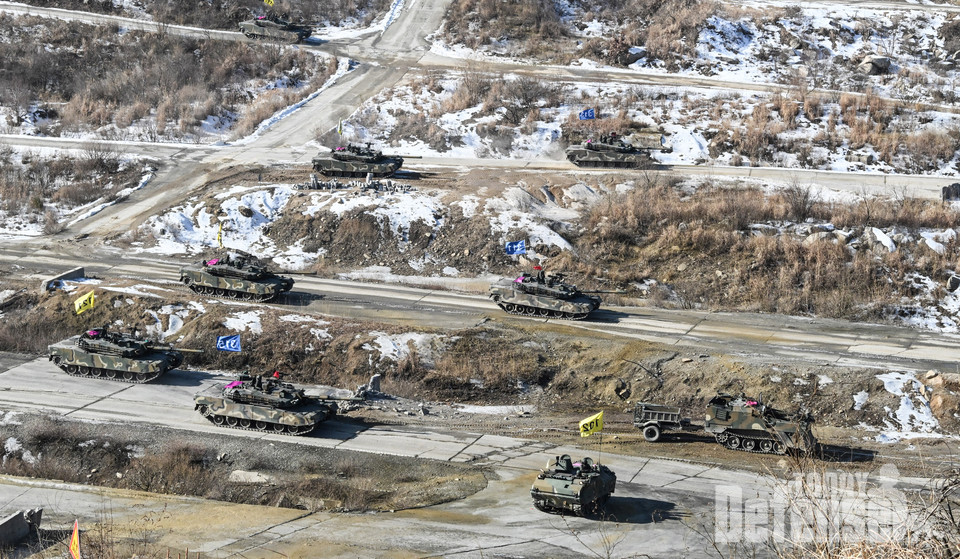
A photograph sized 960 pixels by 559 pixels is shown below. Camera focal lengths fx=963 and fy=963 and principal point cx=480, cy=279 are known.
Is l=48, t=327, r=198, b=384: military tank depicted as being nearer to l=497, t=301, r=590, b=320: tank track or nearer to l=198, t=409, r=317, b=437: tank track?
l=198, t=409, r=317, b=437: tank track

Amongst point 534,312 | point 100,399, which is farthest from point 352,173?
point 100,399

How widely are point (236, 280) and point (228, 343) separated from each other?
18.7 ft

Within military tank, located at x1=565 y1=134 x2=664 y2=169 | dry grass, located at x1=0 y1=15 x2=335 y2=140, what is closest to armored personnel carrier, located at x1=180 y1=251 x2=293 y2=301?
military tank, located at x1=565 y1=134 x2=664 y2=169

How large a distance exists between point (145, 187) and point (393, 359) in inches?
1013

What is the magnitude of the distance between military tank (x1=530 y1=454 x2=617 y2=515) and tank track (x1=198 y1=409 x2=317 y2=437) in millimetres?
9777

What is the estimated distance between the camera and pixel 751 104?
6425 centimetres

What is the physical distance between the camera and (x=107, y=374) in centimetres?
3847

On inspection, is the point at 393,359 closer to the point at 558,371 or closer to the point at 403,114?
the point at 558,371

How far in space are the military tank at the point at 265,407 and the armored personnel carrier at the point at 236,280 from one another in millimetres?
9088

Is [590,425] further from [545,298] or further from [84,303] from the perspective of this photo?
[84,303]

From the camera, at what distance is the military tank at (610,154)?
5706 cm

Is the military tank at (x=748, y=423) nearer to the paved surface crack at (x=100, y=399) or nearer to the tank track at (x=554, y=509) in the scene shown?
the tank track at (x=554, y=509)

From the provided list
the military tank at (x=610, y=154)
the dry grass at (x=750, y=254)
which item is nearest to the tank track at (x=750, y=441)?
the dry grass at (x=750, y=254)

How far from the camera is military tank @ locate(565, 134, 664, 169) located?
187ft
